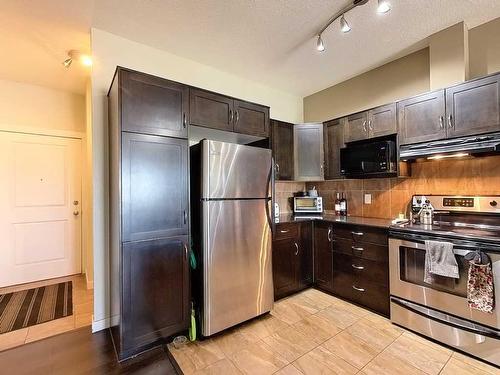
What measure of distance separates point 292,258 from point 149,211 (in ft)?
6.02

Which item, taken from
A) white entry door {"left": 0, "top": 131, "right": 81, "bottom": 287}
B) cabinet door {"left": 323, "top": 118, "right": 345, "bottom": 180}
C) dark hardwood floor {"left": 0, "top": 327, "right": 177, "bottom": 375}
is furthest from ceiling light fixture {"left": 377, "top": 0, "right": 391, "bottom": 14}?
white entry door {"left": 0, "top": 131, "right": 81, "bottom": 287}

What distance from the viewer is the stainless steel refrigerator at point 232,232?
2211mm

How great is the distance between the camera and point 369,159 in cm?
299

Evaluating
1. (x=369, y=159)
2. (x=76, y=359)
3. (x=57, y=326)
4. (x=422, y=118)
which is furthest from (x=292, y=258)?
(x=57, y=326)

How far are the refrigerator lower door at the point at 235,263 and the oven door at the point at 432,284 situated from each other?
1.23m

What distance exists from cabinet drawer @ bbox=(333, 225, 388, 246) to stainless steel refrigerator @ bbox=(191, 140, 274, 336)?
3.05ft

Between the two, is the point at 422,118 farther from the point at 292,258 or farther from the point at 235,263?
the point at 235,263

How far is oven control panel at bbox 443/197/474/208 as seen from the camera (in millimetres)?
2449

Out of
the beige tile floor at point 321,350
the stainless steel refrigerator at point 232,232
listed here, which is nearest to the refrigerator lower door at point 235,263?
the stainless steel refrigerator at point 232,232

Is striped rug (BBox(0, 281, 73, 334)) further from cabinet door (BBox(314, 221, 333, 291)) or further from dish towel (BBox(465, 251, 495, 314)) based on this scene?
dish towel (BBox(465, 251, 495, 314))

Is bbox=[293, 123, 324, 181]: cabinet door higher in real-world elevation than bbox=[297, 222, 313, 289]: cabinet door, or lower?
higher

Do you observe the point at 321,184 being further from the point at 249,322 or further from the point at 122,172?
the point at 122,172

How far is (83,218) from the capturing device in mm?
4062

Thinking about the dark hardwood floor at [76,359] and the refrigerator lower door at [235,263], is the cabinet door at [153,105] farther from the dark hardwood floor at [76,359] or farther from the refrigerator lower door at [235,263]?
the dark hardwood floor at [76,359]
